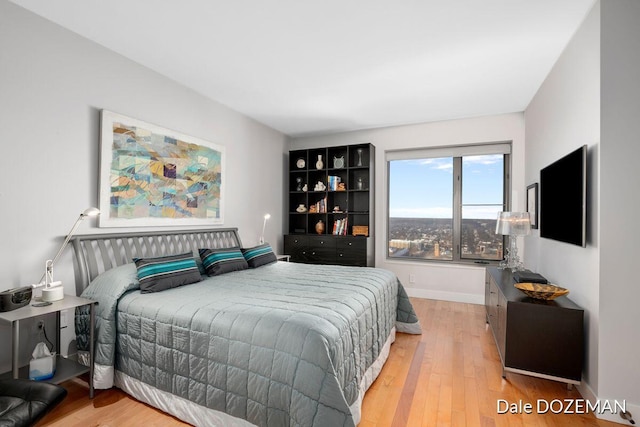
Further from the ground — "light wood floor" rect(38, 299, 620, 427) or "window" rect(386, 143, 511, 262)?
"window" rect(386, 143, 511, 262)

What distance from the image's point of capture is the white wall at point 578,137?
2.05 m

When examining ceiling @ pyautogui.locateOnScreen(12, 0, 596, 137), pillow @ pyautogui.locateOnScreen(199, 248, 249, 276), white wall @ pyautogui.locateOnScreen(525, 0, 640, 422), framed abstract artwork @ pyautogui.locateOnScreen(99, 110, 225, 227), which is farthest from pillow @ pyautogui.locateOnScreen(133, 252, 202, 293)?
white wall @ pyautogui.locateOnScreen(525, 0, 640, 422)

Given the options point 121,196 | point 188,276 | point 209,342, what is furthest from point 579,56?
point 121,196

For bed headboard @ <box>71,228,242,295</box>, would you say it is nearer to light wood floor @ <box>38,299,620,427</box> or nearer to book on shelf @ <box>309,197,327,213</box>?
→ light wood floor @ <box>38,299,620,427</box>

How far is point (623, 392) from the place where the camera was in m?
1.91

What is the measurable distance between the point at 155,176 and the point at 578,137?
145 inches

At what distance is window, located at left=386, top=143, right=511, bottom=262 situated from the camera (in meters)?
4.52

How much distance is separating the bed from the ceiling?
1676mm

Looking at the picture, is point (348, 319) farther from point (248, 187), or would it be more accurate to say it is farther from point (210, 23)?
point (248, 187)

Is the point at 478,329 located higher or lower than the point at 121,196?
lower

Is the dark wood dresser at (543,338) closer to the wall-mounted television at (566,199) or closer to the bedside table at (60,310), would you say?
the wall-mounted television at (566,199)

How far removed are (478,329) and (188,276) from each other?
123 inches

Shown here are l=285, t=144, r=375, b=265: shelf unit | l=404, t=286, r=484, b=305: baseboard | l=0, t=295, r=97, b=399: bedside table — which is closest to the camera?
l=0, t=295, r=97, b=399: bedside table

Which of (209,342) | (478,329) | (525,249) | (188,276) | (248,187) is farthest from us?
(248,187)
